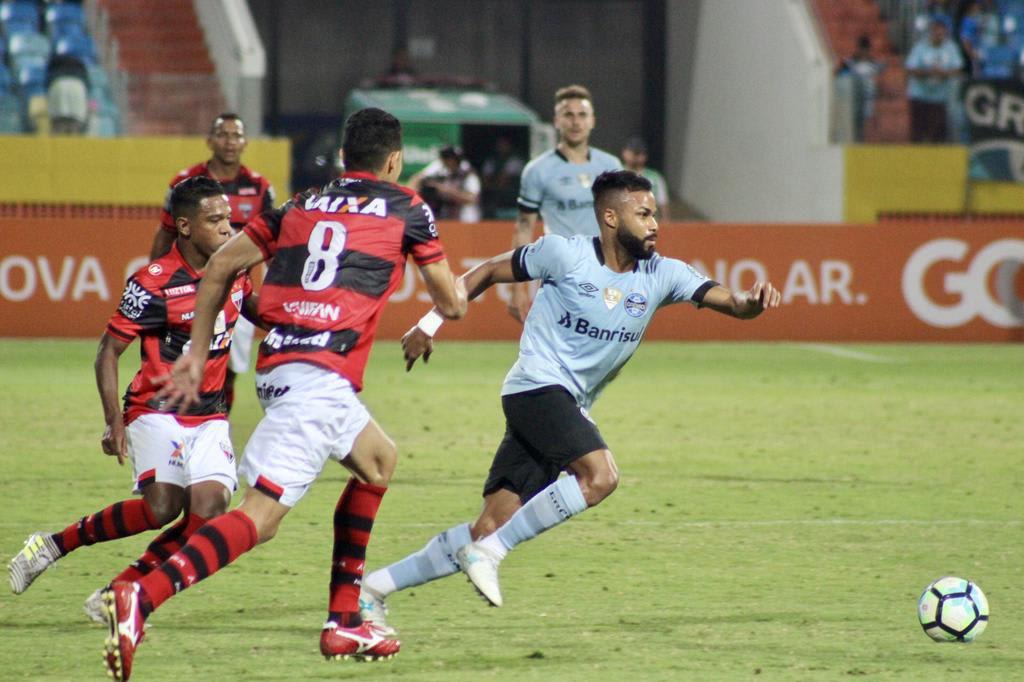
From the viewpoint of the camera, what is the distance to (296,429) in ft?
18.0

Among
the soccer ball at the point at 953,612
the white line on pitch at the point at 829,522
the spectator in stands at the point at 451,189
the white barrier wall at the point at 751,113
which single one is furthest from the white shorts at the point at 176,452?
the white barrier wall at the point at 751,113

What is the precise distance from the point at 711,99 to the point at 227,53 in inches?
365

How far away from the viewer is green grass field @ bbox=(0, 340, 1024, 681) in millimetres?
5863

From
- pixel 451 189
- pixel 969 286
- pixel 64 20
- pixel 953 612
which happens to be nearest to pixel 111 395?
pixel 953 612

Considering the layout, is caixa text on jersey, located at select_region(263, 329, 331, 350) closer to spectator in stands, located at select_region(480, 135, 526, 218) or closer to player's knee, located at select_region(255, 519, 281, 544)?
player's knee, located at select_region(255, 519, 281, 544)

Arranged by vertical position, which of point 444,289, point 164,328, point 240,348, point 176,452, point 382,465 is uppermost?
point 444,289

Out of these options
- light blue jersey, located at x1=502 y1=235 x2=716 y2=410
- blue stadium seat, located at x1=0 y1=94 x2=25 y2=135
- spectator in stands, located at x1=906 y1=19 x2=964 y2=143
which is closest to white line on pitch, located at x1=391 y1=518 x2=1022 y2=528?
light blue jersey, located at x1=502 y1=235 x2=716 y2=410

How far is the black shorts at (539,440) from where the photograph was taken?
252 inches

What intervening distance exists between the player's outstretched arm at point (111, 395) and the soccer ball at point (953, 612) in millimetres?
3134

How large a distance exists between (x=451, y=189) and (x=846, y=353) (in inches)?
230

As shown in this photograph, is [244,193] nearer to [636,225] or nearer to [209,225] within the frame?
[209,225]

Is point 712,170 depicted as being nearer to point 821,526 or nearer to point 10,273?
point 10,273

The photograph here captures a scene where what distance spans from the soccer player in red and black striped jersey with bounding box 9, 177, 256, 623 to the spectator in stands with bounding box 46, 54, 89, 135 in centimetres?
1476

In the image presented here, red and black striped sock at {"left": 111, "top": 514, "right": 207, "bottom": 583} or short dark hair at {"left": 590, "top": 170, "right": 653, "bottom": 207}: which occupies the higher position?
short dark hair at {"left": 590, "top": 170, "right": 653, "bottom": 207}
